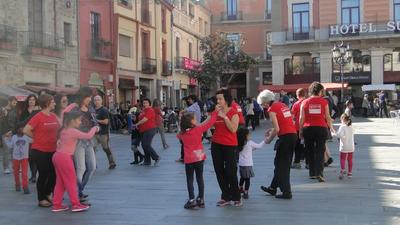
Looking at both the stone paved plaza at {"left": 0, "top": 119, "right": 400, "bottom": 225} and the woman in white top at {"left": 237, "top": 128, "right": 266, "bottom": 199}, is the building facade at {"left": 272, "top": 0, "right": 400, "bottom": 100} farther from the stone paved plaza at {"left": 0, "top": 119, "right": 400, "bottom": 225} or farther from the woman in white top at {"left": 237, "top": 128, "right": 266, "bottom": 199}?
the woman in white top at {"left": 237, "top": 128, "right": 266, "bottom": 199}

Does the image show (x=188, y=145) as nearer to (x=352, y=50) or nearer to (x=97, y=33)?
(x=97, y=33)

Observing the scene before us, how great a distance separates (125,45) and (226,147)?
26323mm

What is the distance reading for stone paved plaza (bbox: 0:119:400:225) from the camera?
22.3 feet

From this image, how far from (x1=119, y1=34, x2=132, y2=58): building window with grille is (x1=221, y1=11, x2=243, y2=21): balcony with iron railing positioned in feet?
65.5

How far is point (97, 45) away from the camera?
94.8 feet

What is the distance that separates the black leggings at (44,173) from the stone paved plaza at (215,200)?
9.5 inches

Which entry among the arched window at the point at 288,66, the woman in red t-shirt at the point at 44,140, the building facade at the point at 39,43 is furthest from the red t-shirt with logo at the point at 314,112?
the arched window at the point at 288,66

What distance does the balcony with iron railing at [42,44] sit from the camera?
22406mm

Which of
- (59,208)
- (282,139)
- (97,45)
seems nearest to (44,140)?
(59,208)

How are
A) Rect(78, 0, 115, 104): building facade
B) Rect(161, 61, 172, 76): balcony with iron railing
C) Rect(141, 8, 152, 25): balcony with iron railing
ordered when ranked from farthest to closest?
Rect(161, 61, 172, 76): balcony with iron railing, Rect(141, 8, 152, 25): balcony with iron railing, Rect(78, 0, 115, 104): building facade

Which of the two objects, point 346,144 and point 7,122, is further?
point 7,122

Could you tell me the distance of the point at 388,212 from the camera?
7.04 m

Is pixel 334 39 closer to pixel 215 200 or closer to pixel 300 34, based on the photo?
pixel 300 34

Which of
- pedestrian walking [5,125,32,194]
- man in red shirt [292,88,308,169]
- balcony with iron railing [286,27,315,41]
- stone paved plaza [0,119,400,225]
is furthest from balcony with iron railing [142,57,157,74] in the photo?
pedestrian walking [5,125,32,194]
